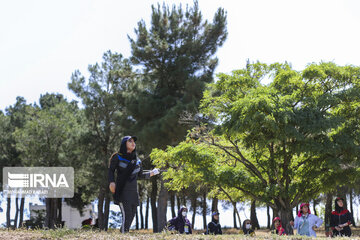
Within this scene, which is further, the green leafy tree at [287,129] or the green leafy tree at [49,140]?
the green leafy tree at [49,140]

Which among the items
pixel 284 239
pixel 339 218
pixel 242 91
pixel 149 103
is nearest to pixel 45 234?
pixel 284 239

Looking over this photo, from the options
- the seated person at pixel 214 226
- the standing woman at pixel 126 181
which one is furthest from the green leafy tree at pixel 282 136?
the standing woman at pixel 126 181

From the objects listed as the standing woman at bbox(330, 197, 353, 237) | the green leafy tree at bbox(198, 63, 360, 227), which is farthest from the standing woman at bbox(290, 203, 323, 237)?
the green leafy tree at bbox(198, 63, 360, 227)

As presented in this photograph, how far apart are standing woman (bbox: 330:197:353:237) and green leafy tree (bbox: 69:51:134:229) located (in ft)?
69.5

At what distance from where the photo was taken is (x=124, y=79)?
103 feet

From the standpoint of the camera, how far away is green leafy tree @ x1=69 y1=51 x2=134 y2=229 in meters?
31.1

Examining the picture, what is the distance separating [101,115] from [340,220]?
23.6 m

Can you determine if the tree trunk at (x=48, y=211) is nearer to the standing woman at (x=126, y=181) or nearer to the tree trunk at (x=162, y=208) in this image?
the tree trunk at (x=162, y=208)

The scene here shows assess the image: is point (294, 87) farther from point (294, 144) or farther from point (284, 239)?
point (284, 239)

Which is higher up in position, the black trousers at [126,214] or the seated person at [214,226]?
the black trousers at [126,214]

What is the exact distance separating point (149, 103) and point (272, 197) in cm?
1164

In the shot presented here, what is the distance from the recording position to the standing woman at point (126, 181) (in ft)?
24.3

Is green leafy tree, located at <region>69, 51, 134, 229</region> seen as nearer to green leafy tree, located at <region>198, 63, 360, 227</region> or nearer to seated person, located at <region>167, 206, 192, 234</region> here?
green leafy tree, located at <region>198, 63, 360, 227</region>

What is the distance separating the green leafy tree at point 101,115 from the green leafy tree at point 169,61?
2.71m
